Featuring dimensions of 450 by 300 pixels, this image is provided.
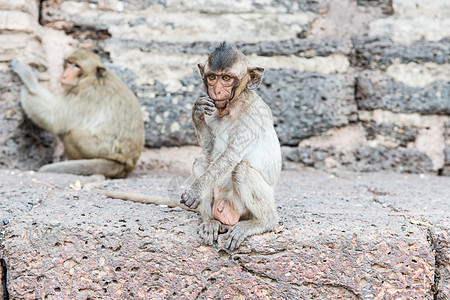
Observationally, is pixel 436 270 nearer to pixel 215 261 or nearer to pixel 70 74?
pixel 215 261

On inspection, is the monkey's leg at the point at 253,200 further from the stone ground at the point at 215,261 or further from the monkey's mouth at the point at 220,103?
the monkey's mouth at the point at 220,103

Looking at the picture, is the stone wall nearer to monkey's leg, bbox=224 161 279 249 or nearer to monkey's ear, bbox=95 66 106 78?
monkey's ear, bbox=95 66 106 78

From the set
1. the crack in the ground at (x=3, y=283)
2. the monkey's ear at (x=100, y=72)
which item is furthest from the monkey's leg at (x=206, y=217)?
the monkey's ear at (x=100, y=72)

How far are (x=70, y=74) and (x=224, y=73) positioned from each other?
7.38ft

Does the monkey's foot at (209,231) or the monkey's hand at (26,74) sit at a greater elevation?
the monkey's hand at (26,74)

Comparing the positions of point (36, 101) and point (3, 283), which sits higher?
point (36, 101)

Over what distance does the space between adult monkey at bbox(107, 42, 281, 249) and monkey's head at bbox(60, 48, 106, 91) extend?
6.16 ft

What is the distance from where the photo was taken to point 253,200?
210 centimetres

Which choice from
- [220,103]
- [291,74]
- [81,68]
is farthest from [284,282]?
[81,68]

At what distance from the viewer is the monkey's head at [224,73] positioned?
2033 mm

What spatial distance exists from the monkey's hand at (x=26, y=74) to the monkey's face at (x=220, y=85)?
2183 millimetres

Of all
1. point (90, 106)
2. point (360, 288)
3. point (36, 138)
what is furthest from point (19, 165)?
point (360, 288)

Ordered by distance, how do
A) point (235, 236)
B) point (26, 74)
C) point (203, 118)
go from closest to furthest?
point (235, 236)
point (203, 118)
point (26, 74)

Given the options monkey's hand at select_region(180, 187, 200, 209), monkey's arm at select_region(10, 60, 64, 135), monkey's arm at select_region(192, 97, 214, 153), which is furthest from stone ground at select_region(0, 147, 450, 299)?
monkey's arm at select_region(10, 60, 64, 135)
